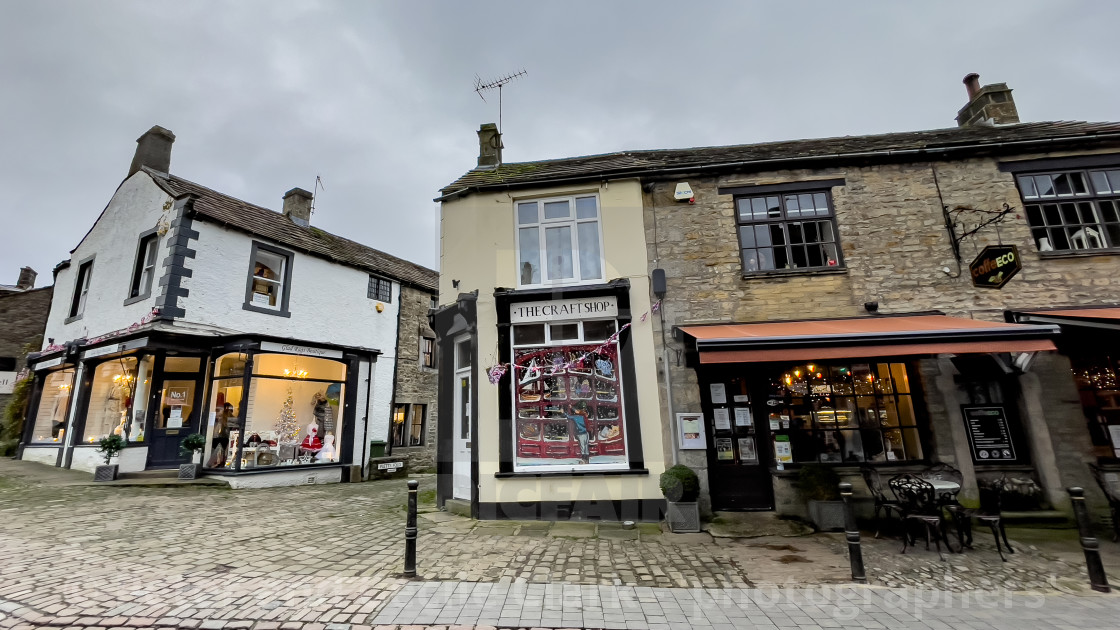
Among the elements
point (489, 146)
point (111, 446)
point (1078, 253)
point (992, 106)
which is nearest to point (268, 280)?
point (111, 446)

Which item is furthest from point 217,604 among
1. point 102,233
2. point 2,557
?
point 102,233

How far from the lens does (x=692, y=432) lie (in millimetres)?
7516

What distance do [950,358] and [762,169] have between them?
4515mm

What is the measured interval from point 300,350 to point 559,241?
845 cm

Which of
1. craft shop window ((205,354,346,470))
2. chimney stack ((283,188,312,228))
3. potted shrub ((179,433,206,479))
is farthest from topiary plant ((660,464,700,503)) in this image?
chimney stack ((283,188,312,228))

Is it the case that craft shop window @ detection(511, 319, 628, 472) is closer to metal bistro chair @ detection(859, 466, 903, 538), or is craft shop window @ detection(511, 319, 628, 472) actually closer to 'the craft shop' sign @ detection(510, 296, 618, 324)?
'the craft shop' sign @ detection(510, 296, 618, 324)

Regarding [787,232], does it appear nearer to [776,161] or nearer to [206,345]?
[776,161]

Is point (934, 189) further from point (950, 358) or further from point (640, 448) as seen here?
point (640, 448)

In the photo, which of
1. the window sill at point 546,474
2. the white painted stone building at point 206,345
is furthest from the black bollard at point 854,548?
the white painted stone building at point 206,345

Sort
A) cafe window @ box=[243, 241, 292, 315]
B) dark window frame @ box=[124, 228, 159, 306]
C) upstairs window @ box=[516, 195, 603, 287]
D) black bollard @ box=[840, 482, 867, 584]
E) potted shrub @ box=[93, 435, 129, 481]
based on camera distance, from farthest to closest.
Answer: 1. cafe window @ box=[243, 241, 292, 315]
2. dark window frame @ box=[124, 228, 159, 306]
3. potted shrub @ box=[93, 435, 129, 481]
4. upstairs window @ box=[516, 195, 603, 287]
5. black bollard @ box=[840, 482, 867, 584]

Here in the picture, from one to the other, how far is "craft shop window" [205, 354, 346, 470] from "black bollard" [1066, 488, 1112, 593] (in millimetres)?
14761

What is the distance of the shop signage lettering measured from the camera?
1195cm

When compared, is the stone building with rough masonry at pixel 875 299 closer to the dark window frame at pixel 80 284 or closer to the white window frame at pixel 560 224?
the white window frame at pixel 560 224

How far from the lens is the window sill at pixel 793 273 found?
8.14 m
